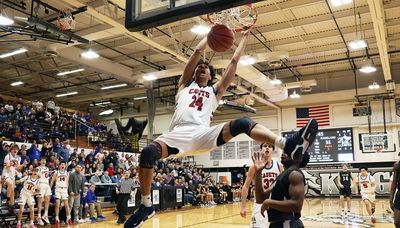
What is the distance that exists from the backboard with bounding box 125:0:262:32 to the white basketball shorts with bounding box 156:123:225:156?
4.43 ft

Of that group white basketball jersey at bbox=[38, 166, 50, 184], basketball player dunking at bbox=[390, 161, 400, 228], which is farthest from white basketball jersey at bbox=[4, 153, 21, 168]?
basketball player dunking at bbox=[390, 161, 400, 228]

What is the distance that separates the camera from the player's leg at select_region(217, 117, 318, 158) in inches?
127

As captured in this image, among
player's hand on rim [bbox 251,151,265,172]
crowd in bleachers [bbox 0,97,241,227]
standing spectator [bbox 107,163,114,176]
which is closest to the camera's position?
player's hand on rim [bbox 251,151,265,172]

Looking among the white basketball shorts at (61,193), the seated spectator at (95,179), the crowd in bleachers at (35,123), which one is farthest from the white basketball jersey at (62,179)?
the crowd in bleachers at (35,123)

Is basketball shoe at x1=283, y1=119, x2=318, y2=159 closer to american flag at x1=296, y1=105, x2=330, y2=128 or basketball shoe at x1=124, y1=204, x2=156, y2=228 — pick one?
basketball shoe at x1=124, y1=204, x2=156, y2=228

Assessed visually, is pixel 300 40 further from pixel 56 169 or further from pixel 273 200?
pixel 273 200

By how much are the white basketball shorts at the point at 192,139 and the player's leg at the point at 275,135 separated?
73mm

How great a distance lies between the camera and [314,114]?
82.8 feet

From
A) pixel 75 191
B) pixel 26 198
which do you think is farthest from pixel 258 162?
pixel 75 191

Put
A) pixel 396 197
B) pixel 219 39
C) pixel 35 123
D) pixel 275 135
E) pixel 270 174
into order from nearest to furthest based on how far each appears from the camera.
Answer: pixel 275 135
pixel 219 39
pixel 396 197
pixel 270 174
pixel 35 123

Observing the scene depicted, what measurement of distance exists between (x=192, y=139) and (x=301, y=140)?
3.21 feet

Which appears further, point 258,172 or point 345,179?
point 345,179

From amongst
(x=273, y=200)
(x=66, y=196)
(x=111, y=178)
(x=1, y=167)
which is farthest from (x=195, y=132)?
(x=111, y=178)

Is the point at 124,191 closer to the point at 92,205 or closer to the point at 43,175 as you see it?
the point at 92,205
